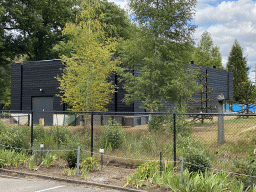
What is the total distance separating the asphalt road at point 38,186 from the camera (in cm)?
720

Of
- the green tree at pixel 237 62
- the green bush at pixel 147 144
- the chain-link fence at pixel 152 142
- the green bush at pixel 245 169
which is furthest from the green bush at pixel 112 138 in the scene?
the green tree at pixel 237 62

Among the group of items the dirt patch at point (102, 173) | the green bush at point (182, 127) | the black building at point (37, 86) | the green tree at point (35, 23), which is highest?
the green tree at point (35, 23)

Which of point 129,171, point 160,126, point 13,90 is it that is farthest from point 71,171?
point 13,90

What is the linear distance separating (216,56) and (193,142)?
2421 inches

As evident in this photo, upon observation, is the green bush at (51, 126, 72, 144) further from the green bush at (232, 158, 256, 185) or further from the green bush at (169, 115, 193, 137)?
the green bush at (232, 158, 256, 185)

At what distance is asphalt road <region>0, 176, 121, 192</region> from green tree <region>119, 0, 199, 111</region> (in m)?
9.03

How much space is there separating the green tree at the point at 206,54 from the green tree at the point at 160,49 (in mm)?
46349

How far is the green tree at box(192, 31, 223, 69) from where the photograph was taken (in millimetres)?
62312

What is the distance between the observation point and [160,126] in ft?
38.5

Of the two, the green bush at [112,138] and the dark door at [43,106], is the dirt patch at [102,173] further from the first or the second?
the dark door at [43,106]

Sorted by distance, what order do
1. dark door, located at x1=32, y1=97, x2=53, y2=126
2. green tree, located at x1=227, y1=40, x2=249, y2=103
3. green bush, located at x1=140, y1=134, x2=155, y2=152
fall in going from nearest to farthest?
1. green bush, located at x1=140, y1=134, x2=155, y2=152
2. dark door, located at x1=32, y1=97, x2=53, y2=126
3. green tree, located at x1=227, y1=40, x2=249, y2=103

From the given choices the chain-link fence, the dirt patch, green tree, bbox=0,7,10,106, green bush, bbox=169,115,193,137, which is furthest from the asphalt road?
green tree, bbox=0,7,10,106

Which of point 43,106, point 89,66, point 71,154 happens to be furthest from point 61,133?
point 43,106

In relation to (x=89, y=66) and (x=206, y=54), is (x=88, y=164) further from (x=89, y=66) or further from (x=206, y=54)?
(x=206, y=54)
